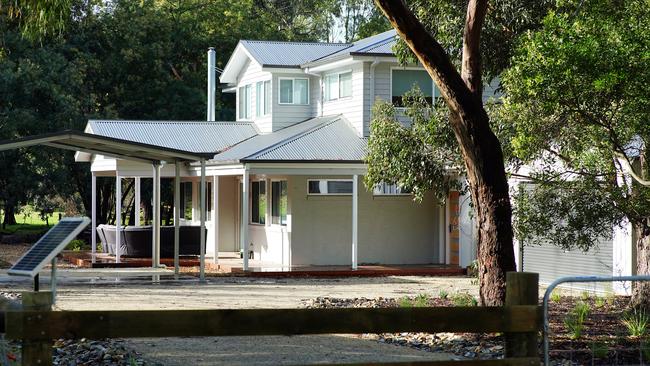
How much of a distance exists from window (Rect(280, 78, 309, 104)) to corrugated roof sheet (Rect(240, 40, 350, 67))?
0.54 meters

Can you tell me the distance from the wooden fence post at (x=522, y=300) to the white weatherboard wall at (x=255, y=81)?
24.8 metres

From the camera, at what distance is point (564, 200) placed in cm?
1542

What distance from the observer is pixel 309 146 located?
2652cm

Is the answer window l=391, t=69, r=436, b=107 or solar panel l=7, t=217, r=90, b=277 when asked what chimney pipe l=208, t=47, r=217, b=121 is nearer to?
window l=391, t=69, r=436, b=107

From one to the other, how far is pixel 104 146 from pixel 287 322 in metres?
16.6

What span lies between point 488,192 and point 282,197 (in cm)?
1529

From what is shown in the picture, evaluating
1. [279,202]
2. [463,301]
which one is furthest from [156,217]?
[463,301]

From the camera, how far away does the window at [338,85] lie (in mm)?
28922

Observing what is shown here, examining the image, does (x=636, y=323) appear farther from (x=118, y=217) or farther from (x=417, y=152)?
(x=118, y=217)

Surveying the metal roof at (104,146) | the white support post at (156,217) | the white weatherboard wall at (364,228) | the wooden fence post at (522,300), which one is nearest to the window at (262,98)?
the white weatherboard wall at (364,228)

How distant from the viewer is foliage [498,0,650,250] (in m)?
12.3

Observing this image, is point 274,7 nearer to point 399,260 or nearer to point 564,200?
point 399,260

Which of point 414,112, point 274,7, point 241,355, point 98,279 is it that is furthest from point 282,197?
point 274,7

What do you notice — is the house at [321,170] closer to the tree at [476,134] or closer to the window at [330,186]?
the window at [330,186]
